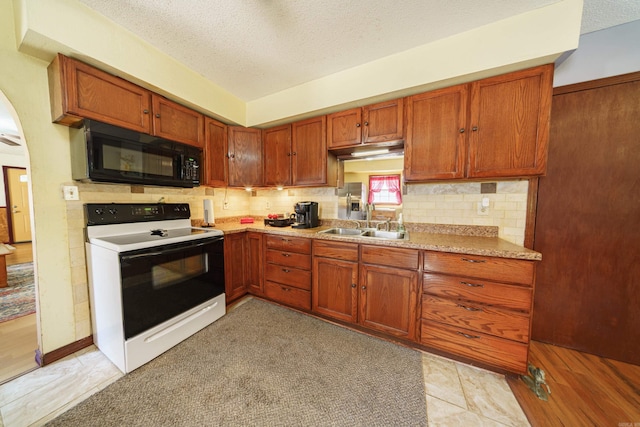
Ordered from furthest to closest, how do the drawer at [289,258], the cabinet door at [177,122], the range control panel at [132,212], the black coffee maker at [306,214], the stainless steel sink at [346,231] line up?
1. the black coffee maker at [306,214]
2. the stainless steel sink at [346,231]
3. the drawer at [289,258]
4. the cabinet door at [177,122]
5. the range control panel at [132,212]

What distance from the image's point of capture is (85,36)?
146 cm

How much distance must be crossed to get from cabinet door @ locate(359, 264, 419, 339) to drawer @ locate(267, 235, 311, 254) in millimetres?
630

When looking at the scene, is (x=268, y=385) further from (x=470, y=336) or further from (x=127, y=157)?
(x=127, y=157)

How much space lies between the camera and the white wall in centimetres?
155

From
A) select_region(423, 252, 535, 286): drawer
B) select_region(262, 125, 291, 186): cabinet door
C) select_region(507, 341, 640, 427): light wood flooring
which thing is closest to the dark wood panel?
select_region(507, 341, 640, 427): light wood flooring

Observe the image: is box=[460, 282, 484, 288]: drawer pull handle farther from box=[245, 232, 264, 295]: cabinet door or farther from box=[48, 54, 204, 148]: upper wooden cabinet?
box=[48, 54, 204, 148]: upper wooden cabinet

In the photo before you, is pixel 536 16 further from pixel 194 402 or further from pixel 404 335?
pixel 194 402

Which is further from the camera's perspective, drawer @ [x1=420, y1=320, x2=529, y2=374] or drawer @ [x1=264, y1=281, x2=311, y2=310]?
drawer @ [x1=264, y1=281, x2=311, y2=310]

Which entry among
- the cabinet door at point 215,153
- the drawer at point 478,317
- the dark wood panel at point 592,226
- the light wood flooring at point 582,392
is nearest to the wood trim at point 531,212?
the dark wood panel at point 592,226

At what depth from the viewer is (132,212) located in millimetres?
1948

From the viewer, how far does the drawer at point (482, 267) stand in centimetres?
141

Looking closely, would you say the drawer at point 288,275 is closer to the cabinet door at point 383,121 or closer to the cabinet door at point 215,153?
the cabinet door at point 215,153

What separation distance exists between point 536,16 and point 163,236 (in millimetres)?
3273

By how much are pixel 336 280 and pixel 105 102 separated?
94.5 inches
